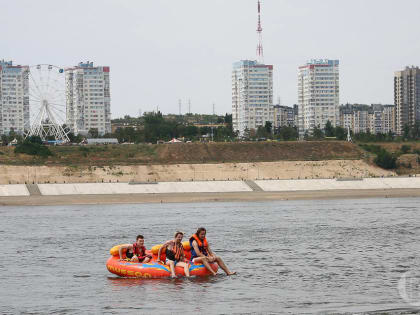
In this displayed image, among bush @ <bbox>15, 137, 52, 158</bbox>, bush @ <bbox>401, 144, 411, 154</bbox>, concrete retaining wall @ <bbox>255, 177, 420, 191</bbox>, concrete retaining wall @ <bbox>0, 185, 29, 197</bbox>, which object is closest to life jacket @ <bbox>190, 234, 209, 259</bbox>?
concrete retaining wall @ <bbox>0, 185, 29, 197</bbox>

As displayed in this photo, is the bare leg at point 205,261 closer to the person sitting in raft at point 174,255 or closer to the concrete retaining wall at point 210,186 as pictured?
the person sitting in raft at point 174,255

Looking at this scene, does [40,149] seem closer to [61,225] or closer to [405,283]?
[61,225]

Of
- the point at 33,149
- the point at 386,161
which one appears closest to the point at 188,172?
the point at 33,149

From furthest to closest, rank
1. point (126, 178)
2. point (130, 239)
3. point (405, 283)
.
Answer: point (126, 178) → point (130, 239) → point (405, 283)

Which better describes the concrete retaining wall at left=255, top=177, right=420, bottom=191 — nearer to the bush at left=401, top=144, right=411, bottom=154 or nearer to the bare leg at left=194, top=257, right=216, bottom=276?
the bush at left=401, top=144, right=411, bottom=154

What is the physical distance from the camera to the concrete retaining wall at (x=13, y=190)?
103 meters

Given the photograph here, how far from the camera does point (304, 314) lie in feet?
94.3

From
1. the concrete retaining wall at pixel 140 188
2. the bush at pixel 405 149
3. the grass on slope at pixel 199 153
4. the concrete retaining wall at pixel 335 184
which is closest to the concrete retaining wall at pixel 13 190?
the concrete retaining wall at pixel 140 188

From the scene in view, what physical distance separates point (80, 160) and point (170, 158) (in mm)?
17536

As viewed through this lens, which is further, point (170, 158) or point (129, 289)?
point (170, 158)

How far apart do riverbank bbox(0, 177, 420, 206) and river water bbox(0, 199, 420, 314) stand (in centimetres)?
2044

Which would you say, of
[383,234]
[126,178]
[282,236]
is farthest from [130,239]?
[126,178]

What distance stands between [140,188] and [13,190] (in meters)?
16.8

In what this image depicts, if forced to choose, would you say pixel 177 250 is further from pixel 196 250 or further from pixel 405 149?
pixel 405 149
